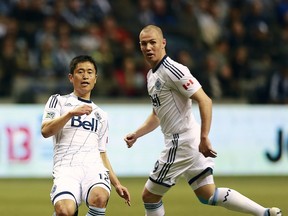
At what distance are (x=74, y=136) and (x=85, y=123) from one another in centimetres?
17

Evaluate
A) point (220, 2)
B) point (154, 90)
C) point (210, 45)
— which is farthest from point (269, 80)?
point (154, 90)

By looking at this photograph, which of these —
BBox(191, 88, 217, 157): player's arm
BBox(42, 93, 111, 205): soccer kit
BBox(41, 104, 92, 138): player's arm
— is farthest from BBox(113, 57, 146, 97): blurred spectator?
BBox(41, 104, 92, 138): player's arm

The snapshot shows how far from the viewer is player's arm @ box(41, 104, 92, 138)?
705 centimetres

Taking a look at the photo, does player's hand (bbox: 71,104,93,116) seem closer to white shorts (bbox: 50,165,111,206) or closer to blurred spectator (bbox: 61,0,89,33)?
white shorts (bbox: 50,165,111,206)

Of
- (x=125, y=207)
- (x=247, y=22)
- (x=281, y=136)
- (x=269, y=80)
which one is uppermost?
(x=247, y=22)

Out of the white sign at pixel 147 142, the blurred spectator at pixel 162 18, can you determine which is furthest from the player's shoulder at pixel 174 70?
the blurred spectator at pixel 162 18

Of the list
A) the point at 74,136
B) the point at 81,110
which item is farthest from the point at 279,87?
the point at 81,110

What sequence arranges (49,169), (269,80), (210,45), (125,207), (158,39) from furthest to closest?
(210,45) → (269,80) → (49,169) → (125,207) → (158,39)

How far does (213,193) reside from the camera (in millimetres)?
8281

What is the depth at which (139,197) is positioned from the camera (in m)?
12.4

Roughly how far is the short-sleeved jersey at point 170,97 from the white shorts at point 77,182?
41.0 inches

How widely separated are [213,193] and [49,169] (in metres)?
7.20

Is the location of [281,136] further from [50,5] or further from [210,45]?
[50,5]

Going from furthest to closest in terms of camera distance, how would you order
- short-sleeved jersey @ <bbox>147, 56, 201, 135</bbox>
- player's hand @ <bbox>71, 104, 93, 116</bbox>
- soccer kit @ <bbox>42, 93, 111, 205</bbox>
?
1. short-sleeved jersey @ <bbox>147, 56, 201, 135</bbox>
2. soccer kit @ <bbox>42, 93, 111, 205</bbox>
3. player's hand @ <bbox>71, 104, 93, 116</bbox>
